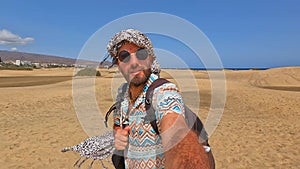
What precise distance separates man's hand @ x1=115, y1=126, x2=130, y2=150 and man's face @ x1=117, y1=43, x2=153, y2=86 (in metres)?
0.26

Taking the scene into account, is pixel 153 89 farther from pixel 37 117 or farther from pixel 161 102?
pixel 37 117

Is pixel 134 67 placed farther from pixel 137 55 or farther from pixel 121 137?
pixel 121 137

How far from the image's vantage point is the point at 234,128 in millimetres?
9664

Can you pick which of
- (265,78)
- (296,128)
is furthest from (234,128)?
(265,78)

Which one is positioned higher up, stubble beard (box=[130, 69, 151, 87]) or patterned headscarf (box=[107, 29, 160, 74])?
patterned headscarf (box=[107, 29, 160, 74])

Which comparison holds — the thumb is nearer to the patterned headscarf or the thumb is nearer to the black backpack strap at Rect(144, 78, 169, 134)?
the black backpack strap at Rect(144, 78, 169, 134)

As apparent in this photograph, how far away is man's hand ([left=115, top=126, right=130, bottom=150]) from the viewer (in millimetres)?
1426

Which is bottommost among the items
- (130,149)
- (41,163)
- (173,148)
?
(41,163)

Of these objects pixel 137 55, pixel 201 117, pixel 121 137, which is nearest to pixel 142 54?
pixel 137 55

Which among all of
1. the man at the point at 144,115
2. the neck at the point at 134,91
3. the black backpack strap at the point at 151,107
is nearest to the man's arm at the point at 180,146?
the man at the point at 144,115

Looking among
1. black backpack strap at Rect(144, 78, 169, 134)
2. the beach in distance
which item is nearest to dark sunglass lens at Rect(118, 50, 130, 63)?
black backpack strap at Rect(144, 78, 169, 134)

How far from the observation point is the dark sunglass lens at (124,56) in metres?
1.47

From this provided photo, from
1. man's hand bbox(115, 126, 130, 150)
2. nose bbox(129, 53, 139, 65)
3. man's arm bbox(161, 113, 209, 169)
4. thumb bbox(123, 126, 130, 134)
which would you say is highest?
nose bbox(129, 53, 139, 65)

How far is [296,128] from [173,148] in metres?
10.3
